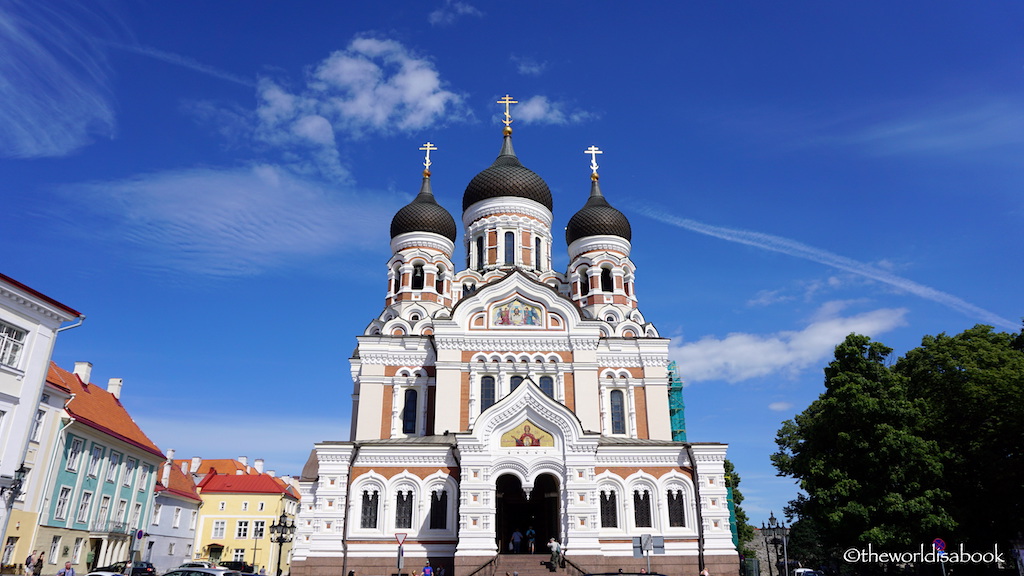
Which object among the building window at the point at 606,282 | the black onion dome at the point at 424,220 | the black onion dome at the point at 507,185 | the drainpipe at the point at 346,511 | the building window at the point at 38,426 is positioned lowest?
the drainpipe at the point at 346,511

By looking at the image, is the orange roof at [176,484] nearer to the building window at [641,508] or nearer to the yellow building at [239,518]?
the yellow building at [239,518]

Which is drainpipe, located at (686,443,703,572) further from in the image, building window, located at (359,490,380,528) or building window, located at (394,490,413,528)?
building window, located at (359,490,380,528)

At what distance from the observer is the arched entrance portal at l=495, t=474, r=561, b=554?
2545cm

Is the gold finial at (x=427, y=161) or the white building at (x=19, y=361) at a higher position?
the gold finial at (x=427, y=161)

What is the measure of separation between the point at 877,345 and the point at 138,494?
1245 inches

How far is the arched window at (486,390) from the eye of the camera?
27734 millimetres

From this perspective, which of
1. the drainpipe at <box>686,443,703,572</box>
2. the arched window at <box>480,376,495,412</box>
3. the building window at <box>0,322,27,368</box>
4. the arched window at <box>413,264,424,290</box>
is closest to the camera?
the building window at <box>0,322,27,368</box>

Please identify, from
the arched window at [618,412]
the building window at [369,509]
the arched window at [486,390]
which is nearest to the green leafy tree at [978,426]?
the arched window at [618,412]

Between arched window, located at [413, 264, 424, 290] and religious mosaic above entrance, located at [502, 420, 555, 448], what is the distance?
11.7 metres

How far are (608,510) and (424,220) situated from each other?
16769mm

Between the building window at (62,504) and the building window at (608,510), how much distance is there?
764 inches

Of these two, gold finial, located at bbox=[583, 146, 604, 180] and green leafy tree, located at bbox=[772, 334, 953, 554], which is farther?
gold finial, located at bbox=[583, 146, 604, 180]

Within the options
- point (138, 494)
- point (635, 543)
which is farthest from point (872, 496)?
point (138, 494)

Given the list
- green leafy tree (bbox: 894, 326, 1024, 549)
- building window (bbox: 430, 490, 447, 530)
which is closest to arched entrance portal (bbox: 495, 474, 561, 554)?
building window (bbox: 430, 490, 447, 530)
